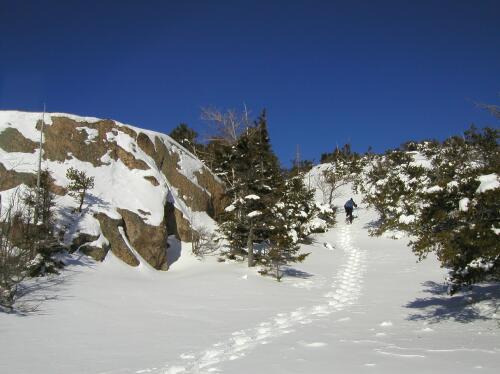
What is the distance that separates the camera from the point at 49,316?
8148 millimetres

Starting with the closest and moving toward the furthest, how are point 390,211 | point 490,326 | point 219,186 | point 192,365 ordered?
1. point 192,365
2. point 490,326
3. point 219,186
4. point 390,211

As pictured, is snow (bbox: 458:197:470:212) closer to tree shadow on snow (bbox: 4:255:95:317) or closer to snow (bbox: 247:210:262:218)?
tree shadow on snow (bbox: 4:255:95:317)

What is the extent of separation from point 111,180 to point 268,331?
10980 millimetres

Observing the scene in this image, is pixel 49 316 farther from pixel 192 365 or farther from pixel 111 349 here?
pixel 192 365

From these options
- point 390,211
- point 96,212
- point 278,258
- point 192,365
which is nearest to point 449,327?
point 192,365

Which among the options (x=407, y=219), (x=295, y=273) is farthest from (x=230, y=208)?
(x=407, y=219)

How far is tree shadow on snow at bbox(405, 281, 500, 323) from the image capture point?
8758 millimetres

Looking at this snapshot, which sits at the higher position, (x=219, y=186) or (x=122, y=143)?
(x=122, y=143)

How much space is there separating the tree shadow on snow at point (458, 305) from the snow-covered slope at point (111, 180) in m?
9.46

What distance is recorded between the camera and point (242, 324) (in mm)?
8734

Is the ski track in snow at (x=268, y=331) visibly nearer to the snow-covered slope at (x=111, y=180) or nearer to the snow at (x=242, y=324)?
the snow at (x=242, y=324)

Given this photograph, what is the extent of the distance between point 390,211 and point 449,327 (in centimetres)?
2146

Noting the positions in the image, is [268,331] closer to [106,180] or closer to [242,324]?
[242,324]

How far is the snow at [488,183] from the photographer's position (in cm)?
701
